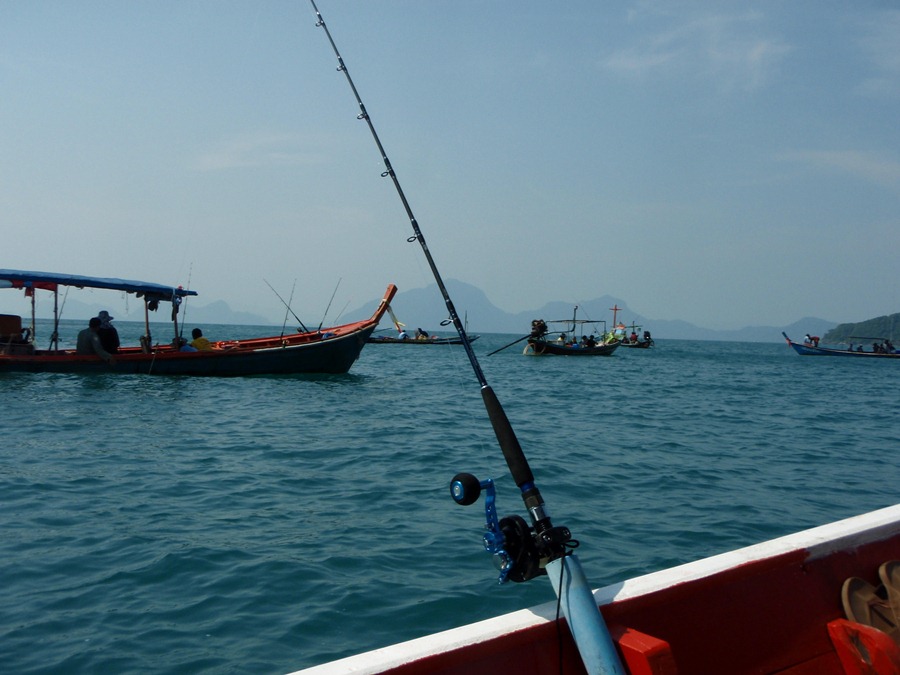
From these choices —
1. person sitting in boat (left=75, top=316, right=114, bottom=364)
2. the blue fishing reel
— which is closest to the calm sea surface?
person sitting in boat (left=75, top=316, right=114, bottom=364)

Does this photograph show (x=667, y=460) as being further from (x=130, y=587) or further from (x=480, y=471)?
(x=130, y=587)

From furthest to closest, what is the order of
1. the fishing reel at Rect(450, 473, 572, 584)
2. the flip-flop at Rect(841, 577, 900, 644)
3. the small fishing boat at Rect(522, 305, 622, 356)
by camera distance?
the small fishing boat at Rect(522, 305, 622, 356) → the flip-flop at Rect(841, 577, 900, 644) → the fishing reel at Rect(450, 473, 572, 584)

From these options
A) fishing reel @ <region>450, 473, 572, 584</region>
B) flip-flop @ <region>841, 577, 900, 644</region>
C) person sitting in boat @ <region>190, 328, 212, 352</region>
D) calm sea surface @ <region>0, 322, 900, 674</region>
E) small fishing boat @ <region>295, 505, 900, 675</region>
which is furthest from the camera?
person sitting in boat @ <region>190, 328, 212, 352</region>

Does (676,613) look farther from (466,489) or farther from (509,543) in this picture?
(466,489)

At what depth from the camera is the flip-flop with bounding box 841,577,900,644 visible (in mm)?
3258

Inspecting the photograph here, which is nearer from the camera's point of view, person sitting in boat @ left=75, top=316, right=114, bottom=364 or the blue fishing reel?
the blue fishing reel

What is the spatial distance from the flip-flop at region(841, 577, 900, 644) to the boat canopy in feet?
Answer: 66.7

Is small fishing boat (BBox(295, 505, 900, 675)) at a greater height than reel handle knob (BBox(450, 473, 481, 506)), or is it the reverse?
reel handle knob (BBox(450, 473, 481, 506))

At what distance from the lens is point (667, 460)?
11.6 m

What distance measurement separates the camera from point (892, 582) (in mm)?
3393

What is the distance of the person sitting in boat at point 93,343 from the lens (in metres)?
19.7

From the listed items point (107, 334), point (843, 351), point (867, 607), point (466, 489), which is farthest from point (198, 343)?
point (843, 351)

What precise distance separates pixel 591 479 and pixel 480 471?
164cm

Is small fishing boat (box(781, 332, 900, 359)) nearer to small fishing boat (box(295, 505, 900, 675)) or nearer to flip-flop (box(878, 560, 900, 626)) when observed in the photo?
flip-flop (box(878, 560, 900, 626))
